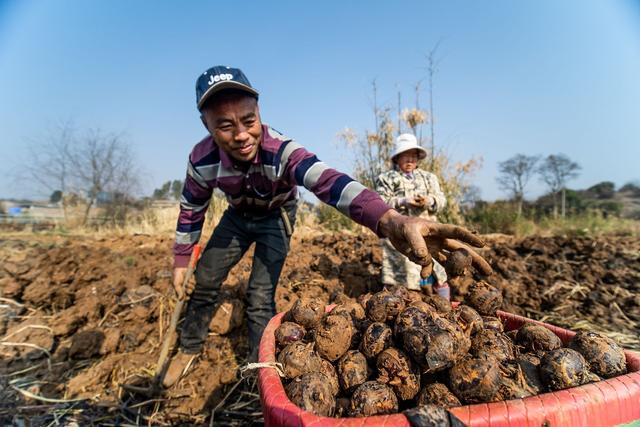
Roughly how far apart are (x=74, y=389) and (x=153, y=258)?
9.18ft

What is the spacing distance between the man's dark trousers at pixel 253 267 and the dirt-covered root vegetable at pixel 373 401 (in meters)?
1.94

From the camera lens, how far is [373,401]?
1.12m

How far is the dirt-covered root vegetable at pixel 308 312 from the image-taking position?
1619mm

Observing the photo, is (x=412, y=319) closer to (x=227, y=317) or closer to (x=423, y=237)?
(x=423, y=237)

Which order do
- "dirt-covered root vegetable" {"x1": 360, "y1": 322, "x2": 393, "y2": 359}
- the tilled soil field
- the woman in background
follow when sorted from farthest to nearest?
the woman in background, the tilled soil field, "dirt-covered root vegetable" {"x1": 360, "y1": 322, "x2": 393, "y2": 359}

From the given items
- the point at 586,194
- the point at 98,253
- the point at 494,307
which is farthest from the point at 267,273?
the point at 586,194

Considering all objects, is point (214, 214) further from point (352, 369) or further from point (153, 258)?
point (352, 369)

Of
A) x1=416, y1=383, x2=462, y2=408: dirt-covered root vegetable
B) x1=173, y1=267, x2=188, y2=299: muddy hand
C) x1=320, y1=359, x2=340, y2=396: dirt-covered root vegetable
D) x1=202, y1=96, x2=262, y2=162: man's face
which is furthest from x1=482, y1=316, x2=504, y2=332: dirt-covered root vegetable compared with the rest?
x1=173, y1=267, x2=188, y2=299: muddy hand

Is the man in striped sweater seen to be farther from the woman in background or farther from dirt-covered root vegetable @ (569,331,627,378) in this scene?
the woman in background

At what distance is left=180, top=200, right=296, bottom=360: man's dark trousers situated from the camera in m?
3.01

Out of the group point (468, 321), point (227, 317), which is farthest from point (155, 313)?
point (468, 321)

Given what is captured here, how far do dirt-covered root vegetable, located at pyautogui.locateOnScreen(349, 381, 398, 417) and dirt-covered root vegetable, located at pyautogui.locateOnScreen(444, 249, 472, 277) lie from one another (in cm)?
75

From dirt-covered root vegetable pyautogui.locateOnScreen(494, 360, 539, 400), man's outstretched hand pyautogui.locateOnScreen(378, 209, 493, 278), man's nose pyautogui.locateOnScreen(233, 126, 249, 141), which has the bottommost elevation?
dirt-covered root vegetable pyautogui.locateOnScreen(494, 360, 539, 400)

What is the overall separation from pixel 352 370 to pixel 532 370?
26.2 inches
